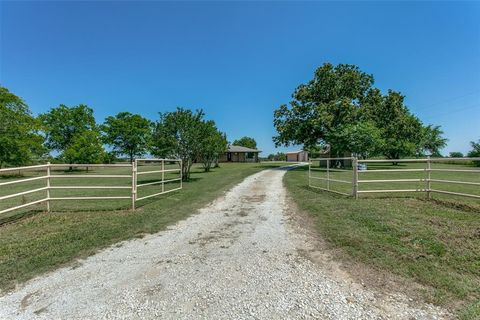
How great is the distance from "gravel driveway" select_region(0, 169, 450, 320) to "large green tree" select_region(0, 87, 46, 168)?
92.3 feet

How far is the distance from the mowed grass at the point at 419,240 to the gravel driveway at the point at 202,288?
1.93ft

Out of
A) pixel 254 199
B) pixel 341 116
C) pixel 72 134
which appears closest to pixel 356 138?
pixel 341 116

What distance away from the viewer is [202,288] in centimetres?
295

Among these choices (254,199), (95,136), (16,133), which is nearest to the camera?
(254,199)

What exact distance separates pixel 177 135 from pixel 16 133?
21.6m

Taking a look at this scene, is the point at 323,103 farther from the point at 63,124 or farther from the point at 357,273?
the point at 63,124

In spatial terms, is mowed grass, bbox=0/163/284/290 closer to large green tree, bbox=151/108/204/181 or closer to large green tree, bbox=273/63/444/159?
large green tree, bbox=151/108/204/181

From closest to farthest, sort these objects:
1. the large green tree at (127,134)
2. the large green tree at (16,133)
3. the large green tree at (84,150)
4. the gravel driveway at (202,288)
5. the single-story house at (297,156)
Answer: the gravel driveway at (202,288)
the large green tree at (16,133)
the large green tree at (84,150)
the large green tree at (127,134)
the single-story house at (297,156)

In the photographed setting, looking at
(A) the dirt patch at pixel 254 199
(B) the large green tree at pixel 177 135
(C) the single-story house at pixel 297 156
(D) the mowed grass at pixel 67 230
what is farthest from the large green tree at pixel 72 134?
(C) the single-story house at pixel 297 156

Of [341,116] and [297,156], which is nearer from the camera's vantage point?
[341,116]

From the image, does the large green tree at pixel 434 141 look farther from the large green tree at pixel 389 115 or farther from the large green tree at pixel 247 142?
the large green tree at pixel 247 142

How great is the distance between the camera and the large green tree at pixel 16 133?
23375 mm

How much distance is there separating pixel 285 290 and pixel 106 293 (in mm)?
2176

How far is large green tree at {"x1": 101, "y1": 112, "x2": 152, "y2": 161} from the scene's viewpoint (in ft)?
145
